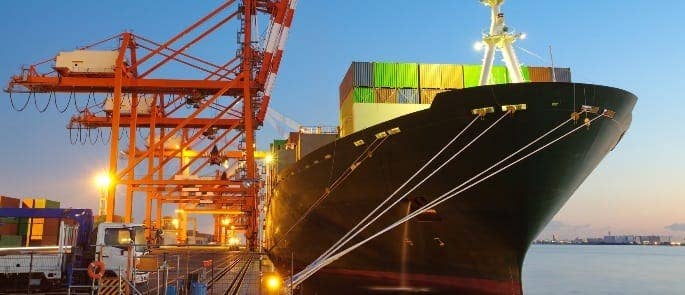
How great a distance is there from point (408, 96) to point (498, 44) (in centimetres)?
322

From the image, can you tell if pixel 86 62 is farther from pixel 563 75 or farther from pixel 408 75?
pixel 563 75

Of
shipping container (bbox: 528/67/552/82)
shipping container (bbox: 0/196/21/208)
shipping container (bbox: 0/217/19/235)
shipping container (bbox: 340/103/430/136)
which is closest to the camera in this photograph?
shipping container (bbox: 340/103/430/136)

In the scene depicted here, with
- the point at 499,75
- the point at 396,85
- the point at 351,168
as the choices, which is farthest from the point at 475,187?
the point at 499,75

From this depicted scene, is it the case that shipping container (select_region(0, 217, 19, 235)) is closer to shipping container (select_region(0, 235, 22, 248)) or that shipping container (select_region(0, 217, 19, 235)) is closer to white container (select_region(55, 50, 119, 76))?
shipping container (select_region(0, 235, 22, 248))

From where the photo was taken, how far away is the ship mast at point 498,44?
14.5m

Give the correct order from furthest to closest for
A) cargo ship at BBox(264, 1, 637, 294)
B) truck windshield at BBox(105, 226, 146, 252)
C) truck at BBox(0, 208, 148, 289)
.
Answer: truck windshield at BBox(105, 226, 146, 252)
truck at BBox(0, 208, 148, 289)
cargo ship at BBox(264, 1, 637, 294)

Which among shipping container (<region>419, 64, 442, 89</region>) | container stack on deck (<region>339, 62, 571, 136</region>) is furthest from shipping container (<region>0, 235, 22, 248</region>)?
shipping container (<region>419, 64, 442, 89</region>)

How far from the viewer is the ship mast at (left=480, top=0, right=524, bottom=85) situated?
14.5 meters

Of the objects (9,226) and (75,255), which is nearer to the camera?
(75,255)

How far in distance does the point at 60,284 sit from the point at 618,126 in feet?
48.4

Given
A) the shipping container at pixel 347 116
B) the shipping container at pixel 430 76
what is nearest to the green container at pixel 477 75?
the shipping container at pixel 430 76

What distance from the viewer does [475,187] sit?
12.4 m

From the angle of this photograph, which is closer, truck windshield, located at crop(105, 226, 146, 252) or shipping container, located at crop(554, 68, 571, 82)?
truck windshield, located at crop(105, 226, 146, 252)

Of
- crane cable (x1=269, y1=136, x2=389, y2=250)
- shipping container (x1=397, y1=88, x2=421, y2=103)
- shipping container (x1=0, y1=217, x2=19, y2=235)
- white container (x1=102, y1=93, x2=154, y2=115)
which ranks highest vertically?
white container (x1=102, y1=93, x2=154, y2=115)
